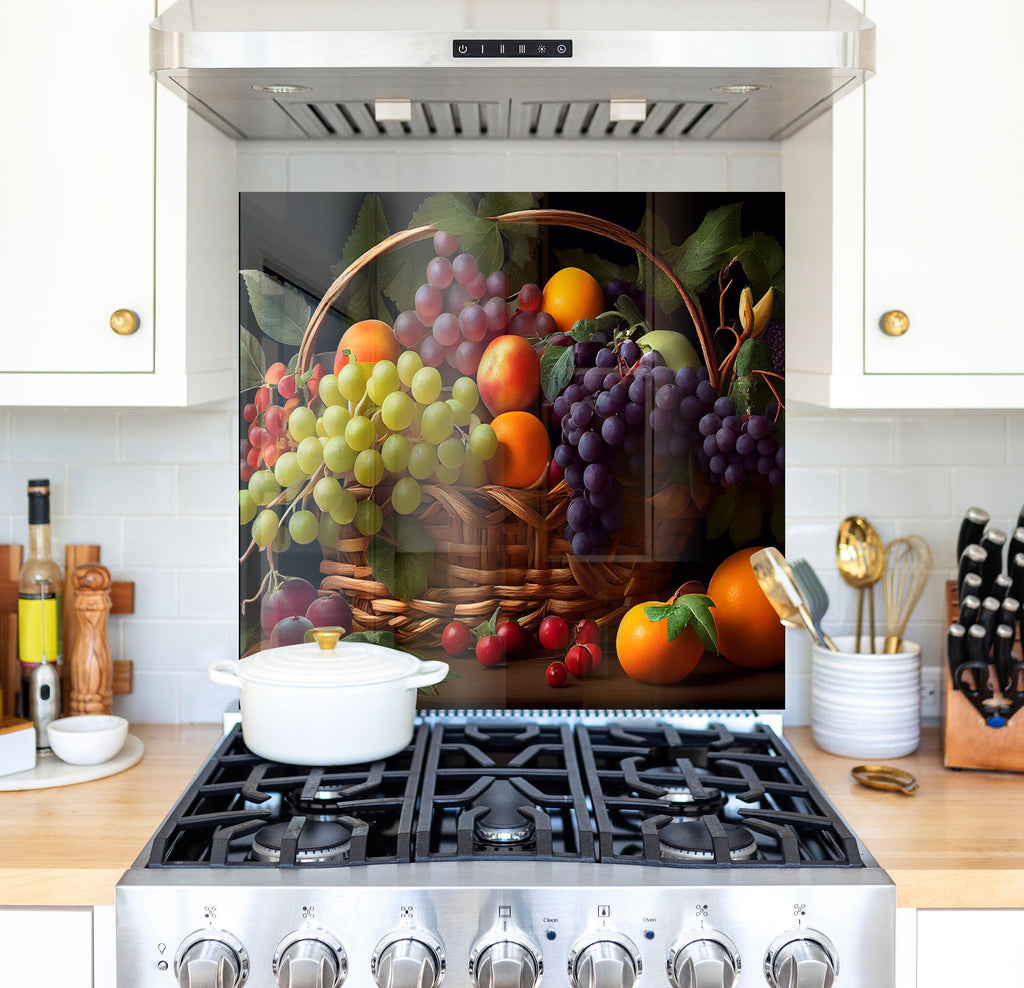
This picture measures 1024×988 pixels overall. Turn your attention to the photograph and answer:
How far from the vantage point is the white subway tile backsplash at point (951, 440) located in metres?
2.02

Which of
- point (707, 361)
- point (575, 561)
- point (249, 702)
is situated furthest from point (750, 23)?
point (249, 702)

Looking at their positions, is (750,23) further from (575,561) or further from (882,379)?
(575,561)

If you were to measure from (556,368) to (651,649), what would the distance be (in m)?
0.53

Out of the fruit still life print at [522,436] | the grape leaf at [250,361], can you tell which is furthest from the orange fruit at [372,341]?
the grape leaf at [250,361]

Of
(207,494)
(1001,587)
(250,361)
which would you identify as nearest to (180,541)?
(207,494)

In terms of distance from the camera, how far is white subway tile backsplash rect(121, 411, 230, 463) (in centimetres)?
202

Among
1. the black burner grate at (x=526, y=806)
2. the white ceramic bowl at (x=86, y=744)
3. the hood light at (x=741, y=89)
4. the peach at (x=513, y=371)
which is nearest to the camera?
the black burner grate at (x=526, y=806)

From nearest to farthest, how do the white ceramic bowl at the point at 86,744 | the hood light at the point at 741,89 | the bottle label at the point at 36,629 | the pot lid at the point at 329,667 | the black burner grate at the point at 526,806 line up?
1. the black burner grate at the point at 526,806
2. the hood light at the point at 741,89
3. the pot lid at the point at 329,667
4. the white ceramic bowl at the point at 86,744
5. the bottle label at the point at 36,629

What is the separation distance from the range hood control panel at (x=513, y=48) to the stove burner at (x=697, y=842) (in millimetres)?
1009

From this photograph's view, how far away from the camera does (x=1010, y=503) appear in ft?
6.66

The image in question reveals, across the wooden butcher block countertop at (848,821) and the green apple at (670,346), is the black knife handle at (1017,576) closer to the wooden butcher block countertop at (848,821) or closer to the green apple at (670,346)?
the wooden butcher block countertop at (848,821)

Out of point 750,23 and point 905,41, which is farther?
point 905,41

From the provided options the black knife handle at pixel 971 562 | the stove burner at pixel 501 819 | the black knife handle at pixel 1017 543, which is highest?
the black knife handle at pixel 1017 543

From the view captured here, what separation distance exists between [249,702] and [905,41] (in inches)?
53.4
